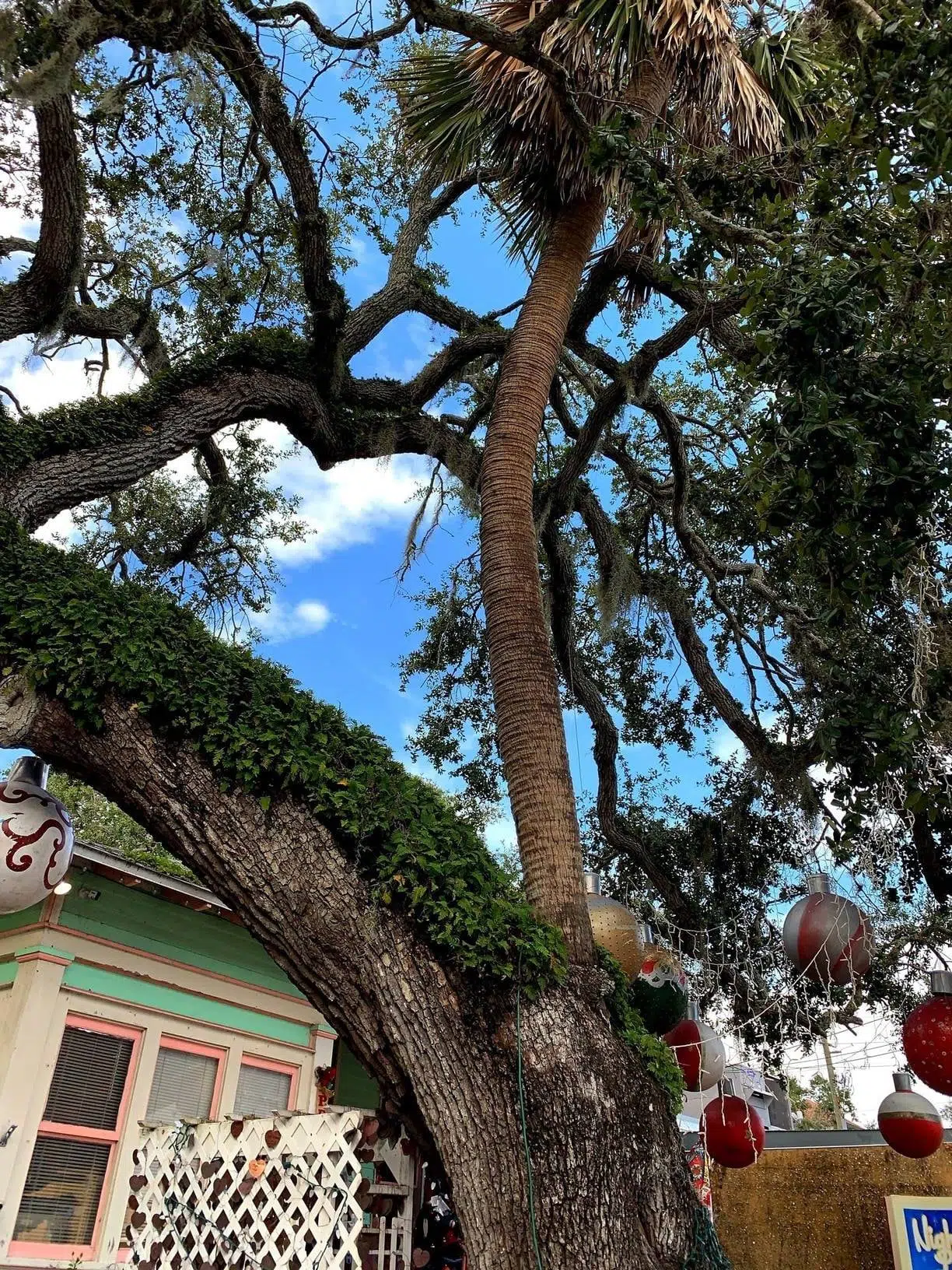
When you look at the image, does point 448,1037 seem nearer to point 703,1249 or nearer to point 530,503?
point 703,1249

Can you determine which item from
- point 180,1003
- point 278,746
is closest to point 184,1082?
point 180,1003

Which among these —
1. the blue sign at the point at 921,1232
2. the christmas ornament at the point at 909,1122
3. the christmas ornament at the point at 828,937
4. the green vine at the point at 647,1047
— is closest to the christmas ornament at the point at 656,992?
the christmas ornament at the point at 828,937

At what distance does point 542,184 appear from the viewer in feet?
21.4

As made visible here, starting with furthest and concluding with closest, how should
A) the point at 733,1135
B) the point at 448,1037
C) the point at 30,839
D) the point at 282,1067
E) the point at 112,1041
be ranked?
the point at 282,1067 → the point at 112,1041 → the point at 733,1135 → the point at 30,839 → the point at 448,1037

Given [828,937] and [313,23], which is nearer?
[828,937]

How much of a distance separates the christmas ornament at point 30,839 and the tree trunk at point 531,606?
2.39 metres

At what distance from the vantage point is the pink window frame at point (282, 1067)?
263 inches

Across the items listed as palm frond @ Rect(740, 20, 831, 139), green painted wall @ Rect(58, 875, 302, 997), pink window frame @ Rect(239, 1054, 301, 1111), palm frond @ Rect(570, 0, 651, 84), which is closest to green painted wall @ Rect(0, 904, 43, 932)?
green painted wall @ Rect(58, 875, 302, 997)

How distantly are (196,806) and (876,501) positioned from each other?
2.96 meters

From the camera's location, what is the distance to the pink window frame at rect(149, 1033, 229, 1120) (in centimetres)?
618

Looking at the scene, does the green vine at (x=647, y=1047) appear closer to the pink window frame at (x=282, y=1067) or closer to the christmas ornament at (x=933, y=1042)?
the christmas ornament at (x=933, y=1042)

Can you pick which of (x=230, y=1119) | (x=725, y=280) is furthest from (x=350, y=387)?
(x=230, y=1119)

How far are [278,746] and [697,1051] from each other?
137 inches

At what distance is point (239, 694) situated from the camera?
3906 mm
